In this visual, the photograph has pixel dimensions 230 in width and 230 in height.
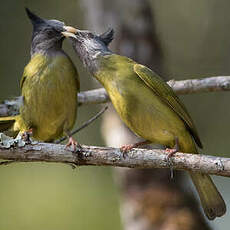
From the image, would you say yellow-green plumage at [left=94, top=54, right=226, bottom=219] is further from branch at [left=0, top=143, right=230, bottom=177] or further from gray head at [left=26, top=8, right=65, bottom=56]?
gray head at [left=26, top=8, right=65, bottom=56]

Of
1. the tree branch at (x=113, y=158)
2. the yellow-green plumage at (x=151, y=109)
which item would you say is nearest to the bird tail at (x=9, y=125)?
the yellow-green plumage at (x=151, y=109)

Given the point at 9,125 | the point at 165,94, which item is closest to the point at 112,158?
the point at 165,94

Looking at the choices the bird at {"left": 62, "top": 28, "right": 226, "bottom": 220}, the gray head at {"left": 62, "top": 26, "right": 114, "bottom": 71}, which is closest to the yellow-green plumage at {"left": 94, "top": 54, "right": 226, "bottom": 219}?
the bird at {"left": 62, "top": 28, "right": 226, "bottom": 220}

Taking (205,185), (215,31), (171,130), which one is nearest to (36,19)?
(171,130)

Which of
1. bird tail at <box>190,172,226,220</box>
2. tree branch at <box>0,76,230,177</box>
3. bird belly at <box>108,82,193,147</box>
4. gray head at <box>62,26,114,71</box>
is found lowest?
bird tail at <box>190,172,226,220</box>

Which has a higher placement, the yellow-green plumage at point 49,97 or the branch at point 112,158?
the yellow-green plumage at point 49,97

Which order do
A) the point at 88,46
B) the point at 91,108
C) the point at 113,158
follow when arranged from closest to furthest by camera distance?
the point at 113,158
the point at 88,46
the point at 91,108

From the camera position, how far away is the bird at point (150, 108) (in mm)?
5066

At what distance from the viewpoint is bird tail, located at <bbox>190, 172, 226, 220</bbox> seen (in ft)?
17.3

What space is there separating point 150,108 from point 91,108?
14.4 feet

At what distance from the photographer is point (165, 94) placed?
5.19 m

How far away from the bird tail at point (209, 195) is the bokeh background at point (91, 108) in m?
1.94

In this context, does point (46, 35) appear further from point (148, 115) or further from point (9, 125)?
point (148, 115)

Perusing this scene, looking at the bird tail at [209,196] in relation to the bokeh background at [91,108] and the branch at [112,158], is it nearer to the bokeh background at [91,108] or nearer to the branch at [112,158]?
the branch at [112,158]
